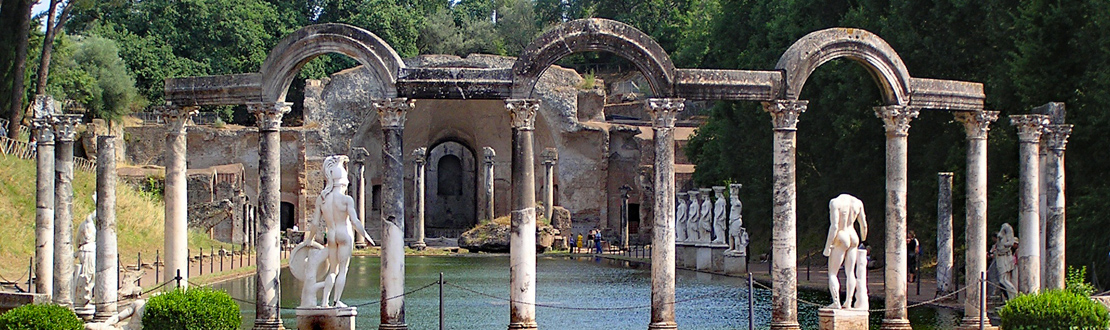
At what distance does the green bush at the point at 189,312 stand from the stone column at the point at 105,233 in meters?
3.31

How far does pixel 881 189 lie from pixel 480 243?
16639mm

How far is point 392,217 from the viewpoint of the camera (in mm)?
17391

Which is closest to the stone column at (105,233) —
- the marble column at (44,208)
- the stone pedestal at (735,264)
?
the marble column at (44,208)

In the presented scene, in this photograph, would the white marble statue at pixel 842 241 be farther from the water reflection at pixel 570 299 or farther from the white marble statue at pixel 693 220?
the white marble statue at pixel 693 220

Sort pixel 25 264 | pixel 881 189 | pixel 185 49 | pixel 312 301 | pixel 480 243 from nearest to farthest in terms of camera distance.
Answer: pixel 312 301
pixel 25 264
pixel 881 189
pixel 480 243
pixel 185 49

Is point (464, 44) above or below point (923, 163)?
above

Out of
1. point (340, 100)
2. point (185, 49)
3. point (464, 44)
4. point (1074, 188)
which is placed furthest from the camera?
point (464, 44)

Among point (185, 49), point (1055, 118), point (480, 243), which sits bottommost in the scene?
point (480, 243)

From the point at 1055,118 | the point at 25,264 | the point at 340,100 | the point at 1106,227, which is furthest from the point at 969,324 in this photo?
the point at 340,100

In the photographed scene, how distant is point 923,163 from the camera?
32094 millimetres

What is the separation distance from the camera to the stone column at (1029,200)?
1975cm

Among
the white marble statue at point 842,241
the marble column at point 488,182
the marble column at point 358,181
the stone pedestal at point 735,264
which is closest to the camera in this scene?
the white marble statue at point 842,241

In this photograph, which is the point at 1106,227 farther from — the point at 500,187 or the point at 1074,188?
the point at 500,187

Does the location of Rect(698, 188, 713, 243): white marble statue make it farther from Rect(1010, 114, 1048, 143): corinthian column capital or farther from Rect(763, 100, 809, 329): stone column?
Rect(763, 100, 809, 329): stone column
